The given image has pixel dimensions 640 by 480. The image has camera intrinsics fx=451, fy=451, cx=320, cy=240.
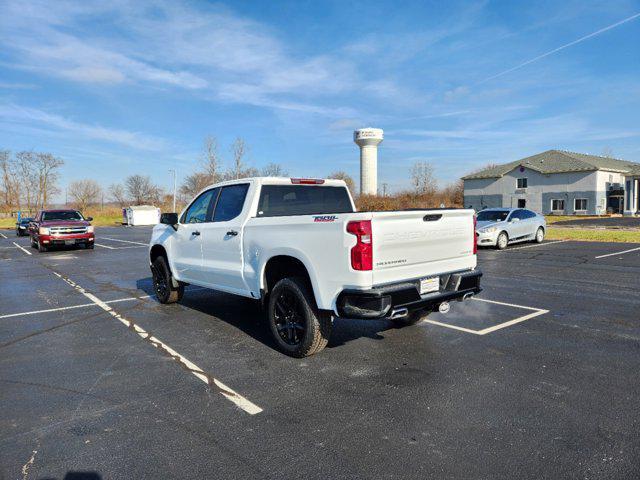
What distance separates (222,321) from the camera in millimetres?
6680

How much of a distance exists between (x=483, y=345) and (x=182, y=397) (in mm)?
3403

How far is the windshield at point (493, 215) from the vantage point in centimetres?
1747

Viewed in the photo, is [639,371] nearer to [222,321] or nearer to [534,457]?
[534,457]

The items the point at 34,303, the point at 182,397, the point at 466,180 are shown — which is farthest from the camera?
the point at 466,180

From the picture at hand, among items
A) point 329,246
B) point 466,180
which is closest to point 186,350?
point 329,246

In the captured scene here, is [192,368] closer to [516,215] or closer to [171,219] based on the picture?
[171,219]

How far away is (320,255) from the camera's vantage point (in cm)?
448

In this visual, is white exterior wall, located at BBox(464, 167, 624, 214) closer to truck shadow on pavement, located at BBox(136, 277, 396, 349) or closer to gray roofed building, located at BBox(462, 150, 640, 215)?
gray roofed building, located at BBox(462, 150, 640, 215)

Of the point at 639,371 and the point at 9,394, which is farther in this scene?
the point at 639,371

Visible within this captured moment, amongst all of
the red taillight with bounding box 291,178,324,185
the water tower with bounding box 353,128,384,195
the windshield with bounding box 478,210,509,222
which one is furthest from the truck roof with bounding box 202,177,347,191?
the water tower with bounding box 353,128,384,195

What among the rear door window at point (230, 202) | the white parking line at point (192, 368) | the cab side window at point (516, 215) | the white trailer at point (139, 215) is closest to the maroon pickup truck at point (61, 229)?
the white parking line at point (192, 368)

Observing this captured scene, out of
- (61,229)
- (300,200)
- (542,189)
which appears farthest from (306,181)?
(542,189)

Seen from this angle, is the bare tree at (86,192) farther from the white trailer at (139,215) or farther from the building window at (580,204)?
the building window at (580,204)

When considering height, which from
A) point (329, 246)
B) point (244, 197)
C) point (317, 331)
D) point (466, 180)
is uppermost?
point (466, 180)
